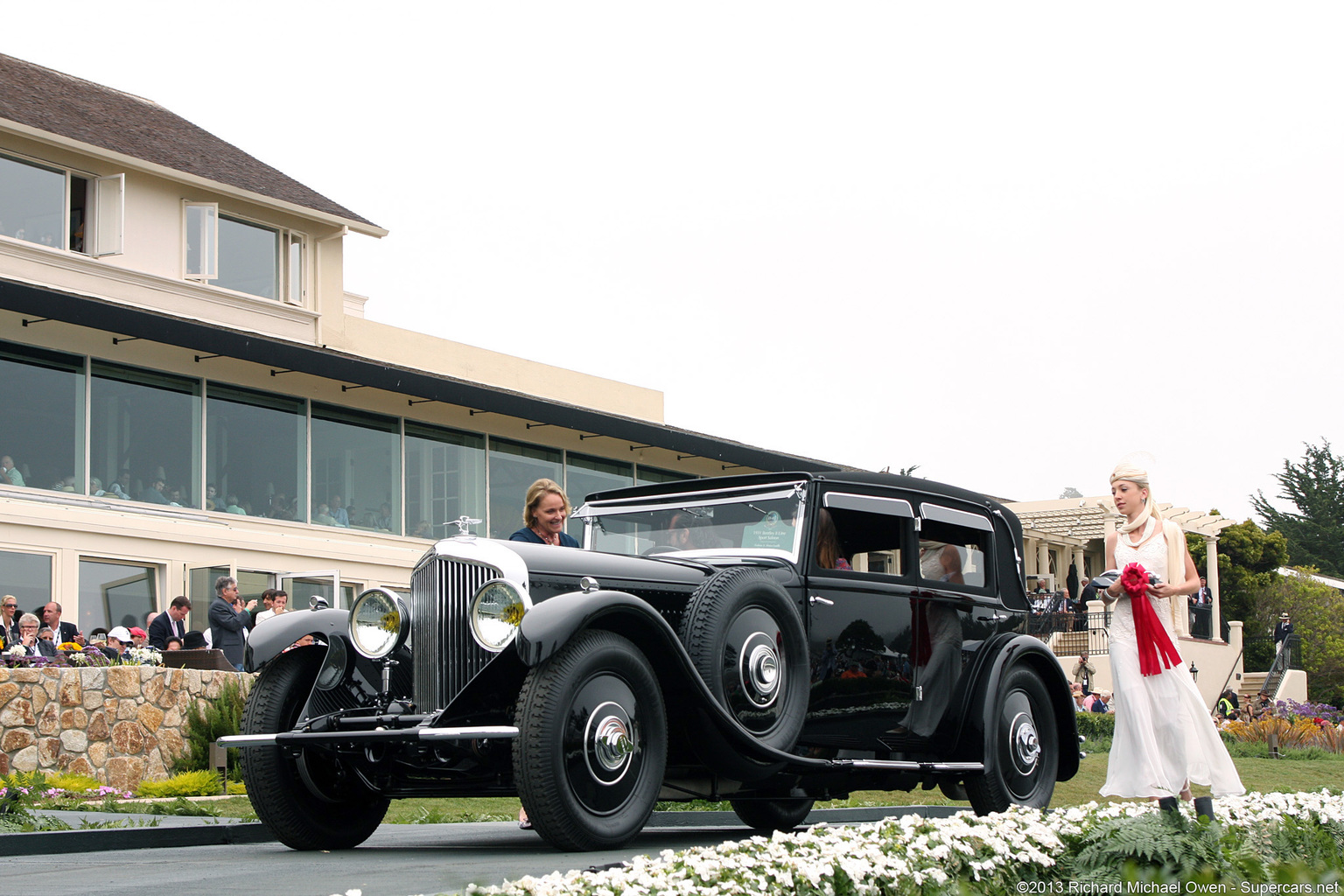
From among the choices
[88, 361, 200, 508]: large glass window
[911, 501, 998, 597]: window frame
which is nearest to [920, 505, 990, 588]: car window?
[911, 501, 998, 597]: window frame

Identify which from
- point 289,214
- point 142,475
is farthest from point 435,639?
point 289,214

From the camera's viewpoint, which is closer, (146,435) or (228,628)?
(228,628)

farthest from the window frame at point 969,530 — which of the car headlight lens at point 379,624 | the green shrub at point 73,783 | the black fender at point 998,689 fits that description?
the green shrub at point 73,783

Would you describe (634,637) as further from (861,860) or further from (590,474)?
(590,474)

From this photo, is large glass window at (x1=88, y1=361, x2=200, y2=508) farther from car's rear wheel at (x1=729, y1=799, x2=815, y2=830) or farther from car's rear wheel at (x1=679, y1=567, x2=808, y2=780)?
car's rear wheel at (x1=679, y1=567, x2=808, y2=780)

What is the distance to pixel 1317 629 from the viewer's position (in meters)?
54.0

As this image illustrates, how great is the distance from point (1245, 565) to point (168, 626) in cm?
5389

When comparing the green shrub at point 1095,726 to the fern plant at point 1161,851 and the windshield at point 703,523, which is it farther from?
the fern plant at point 1161,851

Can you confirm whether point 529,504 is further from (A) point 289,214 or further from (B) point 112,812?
(A) point 289,214

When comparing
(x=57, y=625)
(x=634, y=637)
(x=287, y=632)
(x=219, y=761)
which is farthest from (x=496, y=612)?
(x=57, y=625)

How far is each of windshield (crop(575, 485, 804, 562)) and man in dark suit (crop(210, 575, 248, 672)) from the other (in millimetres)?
6484

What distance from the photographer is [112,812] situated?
31.0 ft

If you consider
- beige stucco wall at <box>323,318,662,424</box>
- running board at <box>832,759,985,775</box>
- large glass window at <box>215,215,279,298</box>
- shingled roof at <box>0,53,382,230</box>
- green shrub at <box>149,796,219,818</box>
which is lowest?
green shrub at <box>149,796,219,818</box>

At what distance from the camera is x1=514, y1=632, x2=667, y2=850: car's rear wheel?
575 centimetres
